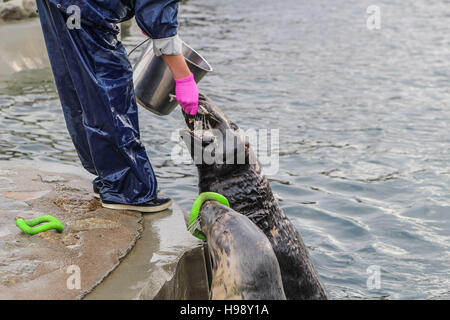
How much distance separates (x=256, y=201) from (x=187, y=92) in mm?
859

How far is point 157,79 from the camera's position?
165 inches

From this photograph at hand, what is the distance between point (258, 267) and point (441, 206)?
3435 millimetres

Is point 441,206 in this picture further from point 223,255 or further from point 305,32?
point 305,32

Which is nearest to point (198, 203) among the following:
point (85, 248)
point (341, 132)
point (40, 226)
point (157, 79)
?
point (85, 248)

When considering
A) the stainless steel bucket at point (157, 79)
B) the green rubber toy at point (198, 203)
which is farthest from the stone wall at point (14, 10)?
the green rubber toy at point (198, 203)

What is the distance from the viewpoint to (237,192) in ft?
13.1

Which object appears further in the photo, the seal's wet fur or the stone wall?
the stone wall

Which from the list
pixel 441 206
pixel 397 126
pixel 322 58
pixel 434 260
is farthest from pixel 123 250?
pixel 322 58

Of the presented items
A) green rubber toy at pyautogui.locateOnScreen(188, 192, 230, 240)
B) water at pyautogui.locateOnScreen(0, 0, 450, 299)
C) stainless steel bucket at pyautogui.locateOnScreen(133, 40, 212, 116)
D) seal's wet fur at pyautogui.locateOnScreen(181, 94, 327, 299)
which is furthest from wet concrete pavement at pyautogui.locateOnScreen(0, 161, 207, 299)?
water at pyautogui.locateOnScreen(0, 0, 450, 299)

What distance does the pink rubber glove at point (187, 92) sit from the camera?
3650mm

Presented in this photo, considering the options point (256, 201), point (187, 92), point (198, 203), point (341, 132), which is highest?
point (187, 92)

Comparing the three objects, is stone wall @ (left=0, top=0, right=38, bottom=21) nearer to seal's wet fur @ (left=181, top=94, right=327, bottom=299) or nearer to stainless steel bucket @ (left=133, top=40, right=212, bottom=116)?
stainless steel bucket @ (left=133, top=40, right=212, bottom=116)

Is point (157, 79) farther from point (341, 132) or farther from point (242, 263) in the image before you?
point (341, 132)

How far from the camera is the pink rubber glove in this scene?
12.0 feet
